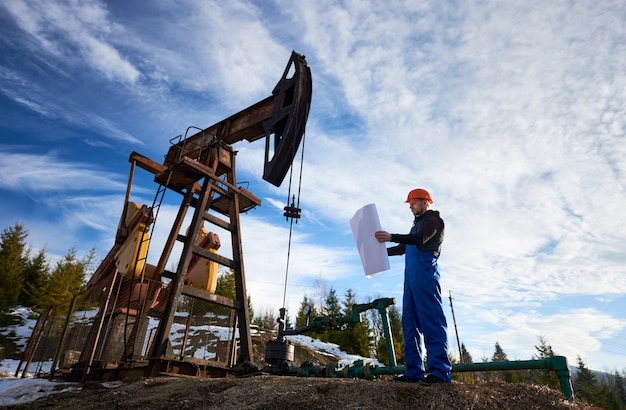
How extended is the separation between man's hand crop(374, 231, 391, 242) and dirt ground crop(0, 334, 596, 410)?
4.28 ft

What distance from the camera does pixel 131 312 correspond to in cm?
926

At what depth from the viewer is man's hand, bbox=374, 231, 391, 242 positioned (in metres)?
3.62

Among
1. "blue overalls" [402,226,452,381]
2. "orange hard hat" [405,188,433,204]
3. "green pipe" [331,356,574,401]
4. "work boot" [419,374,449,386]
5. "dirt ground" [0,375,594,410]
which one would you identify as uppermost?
"orange hard hat" [405,188,433,204]

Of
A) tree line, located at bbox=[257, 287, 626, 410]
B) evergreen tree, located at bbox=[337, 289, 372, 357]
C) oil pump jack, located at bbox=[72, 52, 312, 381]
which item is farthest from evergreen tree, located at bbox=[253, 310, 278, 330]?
oil pump jack, located at bbox=[72, 52, 312, 381]

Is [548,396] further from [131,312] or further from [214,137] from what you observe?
[131,312]

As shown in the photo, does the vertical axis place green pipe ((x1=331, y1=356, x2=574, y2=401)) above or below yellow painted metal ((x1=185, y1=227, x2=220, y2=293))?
below

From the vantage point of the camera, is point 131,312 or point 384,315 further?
point 131,312

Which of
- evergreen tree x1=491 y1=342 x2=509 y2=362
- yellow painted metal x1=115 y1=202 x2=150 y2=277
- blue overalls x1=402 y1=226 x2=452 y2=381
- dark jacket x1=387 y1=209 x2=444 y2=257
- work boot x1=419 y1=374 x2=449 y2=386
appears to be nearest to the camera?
work boot x1=419 y1=374 x2=449 y2=386

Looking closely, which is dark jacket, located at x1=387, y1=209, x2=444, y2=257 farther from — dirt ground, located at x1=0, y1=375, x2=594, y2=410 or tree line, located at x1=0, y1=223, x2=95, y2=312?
tree line, located at x1=0, y1=223, x2=95, y2=312

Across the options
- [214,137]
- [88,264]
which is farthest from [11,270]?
[214,137]

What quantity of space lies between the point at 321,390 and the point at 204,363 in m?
4.01

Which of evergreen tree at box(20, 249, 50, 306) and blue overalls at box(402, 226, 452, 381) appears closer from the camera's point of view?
blue overalls at box(402, 226, 452, 381)

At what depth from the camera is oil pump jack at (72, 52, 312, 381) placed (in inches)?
261

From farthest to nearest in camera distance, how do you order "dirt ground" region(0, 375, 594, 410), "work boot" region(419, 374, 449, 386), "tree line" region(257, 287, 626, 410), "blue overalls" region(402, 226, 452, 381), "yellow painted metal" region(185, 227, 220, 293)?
"tree line" region(257, 287, 626, 410)
"yellow painted metal" region(185, 227, 220, 293)
"blue overalls" region(402, 226, 452, 381)
"work boot" region(419, 374, 449, 386)
"dirt ground" region(0, 375, 594, 410)
